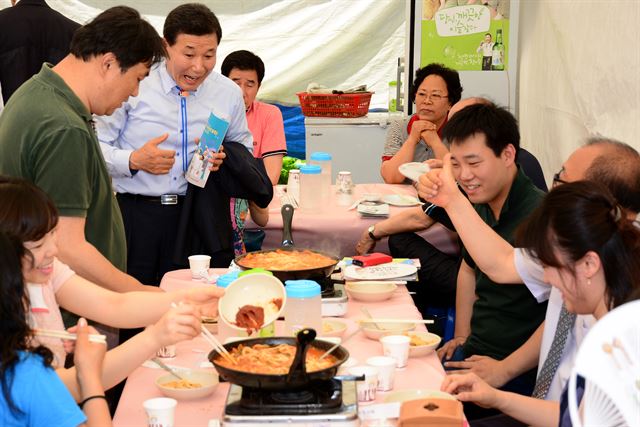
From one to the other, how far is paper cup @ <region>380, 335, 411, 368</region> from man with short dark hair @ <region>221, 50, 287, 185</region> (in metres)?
2.96

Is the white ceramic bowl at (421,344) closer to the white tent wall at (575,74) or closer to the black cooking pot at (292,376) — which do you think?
the black cooking pot at (292,376)

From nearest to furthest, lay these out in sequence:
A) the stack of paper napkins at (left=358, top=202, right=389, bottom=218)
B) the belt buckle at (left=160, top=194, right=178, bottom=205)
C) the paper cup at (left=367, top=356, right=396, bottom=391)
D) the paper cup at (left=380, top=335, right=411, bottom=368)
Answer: the paper cup at (left=367, top=356, right=396, bottom=391), the paper cup at (left=380, top=335, right=411, bottom=368), the belt buckle at (left=160, top=194, right=178, bottom=205), the stack of paper napkins at (left=358, top=202, right=389, bottom=218)

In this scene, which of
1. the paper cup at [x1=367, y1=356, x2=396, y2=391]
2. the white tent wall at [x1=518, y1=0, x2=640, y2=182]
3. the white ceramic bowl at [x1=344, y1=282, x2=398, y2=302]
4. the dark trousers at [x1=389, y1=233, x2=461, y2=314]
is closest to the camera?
the paper cup at [x1=367, y1=356, x2=396, y2=391]

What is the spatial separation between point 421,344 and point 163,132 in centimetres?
171

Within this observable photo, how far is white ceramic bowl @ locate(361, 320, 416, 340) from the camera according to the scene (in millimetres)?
2352

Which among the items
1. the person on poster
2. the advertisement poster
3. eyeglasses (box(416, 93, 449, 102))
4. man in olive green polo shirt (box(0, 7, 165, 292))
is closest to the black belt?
man in olive green polo shirt (box(0, 7, 165, 292))

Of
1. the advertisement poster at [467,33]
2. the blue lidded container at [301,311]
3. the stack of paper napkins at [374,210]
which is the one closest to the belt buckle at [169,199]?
the stack of paper napkins at [374,210]

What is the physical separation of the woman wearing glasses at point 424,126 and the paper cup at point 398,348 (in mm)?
2870

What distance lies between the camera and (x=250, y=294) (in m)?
2.19

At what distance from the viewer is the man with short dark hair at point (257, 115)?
5039 millimetres

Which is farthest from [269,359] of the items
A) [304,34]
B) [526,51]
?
[304,34]

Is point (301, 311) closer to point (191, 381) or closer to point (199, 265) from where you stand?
point (191, 381)

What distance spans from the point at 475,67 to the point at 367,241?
9.10ft

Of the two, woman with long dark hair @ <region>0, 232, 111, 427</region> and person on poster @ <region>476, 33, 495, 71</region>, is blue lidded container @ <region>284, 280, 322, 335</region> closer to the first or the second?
woman with long dark hair @ <region>0, 232, 111, 427</region>
